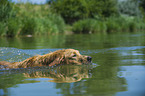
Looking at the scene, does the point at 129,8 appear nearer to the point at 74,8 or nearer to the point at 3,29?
the point at 74,8

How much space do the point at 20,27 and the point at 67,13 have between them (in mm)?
29039

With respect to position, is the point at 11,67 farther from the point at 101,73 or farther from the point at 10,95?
the point at 10,95

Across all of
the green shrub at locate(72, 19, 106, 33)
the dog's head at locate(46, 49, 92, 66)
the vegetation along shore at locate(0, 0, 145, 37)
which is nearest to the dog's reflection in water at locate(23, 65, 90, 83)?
the dog's head at locate(46, 49, 92, 66)

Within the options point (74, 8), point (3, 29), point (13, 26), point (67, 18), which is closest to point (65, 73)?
point (3, 29)

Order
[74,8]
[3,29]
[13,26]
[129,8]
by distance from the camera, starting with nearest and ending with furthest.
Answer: [3,29] < [13,26] < [74,8] < [129,8]

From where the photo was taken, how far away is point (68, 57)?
18.6 feet

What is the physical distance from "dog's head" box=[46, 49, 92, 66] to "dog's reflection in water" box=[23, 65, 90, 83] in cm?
10

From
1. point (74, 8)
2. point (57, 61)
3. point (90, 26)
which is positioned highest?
point (74, 8)

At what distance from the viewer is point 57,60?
565 centimetres

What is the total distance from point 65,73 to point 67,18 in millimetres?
49393

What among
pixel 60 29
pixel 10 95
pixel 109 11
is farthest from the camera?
pixel 109 11

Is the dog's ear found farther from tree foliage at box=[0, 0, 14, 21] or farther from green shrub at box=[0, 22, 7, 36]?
tree foliage at box=[0, 0, 14, 21]

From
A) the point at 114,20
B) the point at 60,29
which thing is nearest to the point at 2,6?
the point at 60,29

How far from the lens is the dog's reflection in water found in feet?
14.5
